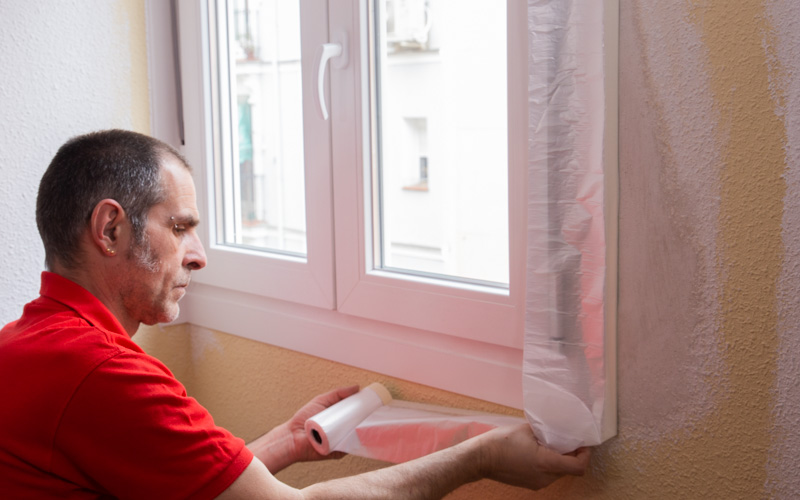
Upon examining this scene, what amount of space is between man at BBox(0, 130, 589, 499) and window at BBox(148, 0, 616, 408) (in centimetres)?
25

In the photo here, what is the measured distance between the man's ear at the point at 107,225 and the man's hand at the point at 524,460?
1.93 feet

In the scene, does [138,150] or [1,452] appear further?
[138,150]

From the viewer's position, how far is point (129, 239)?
0.99 m

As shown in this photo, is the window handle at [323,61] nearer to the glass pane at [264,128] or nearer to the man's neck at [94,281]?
the glass pane at [264,128]

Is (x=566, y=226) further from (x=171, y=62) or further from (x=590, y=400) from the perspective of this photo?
(x=171, y=62)

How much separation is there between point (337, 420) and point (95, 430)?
1.51 feet

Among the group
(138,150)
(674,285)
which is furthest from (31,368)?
(674,285)

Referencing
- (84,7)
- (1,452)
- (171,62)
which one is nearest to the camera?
(1,452)

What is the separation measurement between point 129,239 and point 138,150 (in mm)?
128

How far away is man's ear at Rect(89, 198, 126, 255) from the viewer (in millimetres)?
959

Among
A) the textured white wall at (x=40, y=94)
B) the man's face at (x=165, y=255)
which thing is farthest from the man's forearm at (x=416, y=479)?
the textured white wall at (x=40, y=94)

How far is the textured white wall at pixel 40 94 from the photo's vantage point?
1.51 m

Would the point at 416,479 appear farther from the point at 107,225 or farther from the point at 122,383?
the point at 107,225

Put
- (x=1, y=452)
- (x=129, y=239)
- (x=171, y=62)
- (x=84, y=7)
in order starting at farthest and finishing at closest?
1. (x=171, y=62)
2. (x=84, y=7)
3. (x=129, y=239)
4. (x=1, y=452)
